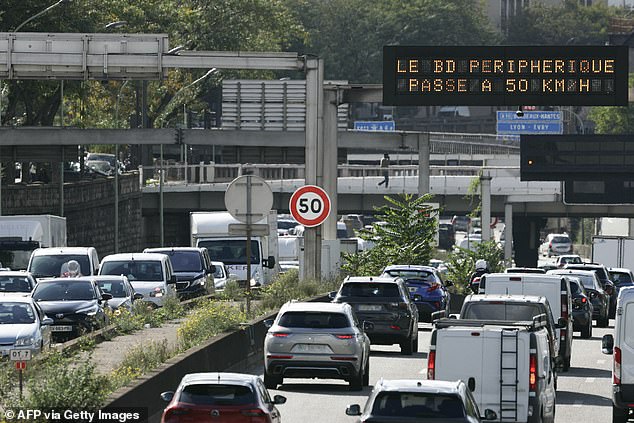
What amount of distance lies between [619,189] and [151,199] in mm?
26492

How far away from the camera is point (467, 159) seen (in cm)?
12600

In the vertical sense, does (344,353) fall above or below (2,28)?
below

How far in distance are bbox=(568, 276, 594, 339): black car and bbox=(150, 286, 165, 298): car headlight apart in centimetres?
962

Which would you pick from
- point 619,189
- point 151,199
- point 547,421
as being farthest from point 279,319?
point 151,199

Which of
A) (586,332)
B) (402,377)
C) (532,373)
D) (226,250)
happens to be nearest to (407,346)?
(402,377)

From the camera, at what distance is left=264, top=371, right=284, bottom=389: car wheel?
86.3ft

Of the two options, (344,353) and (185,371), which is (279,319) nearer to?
(344,353)

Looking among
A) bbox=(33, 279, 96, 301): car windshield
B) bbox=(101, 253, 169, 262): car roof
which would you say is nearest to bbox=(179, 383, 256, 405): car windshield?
bbox=(33, 279, 96, 301): car windshield

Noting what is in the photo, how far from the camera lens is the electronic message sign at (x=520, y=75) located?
3994 centimetres

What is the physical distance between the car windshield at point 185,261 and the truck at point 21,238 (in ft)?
12.1

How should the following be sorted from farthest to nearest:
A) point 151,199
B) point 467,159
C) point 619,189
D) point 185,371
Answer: point 467,159, point 151,199, point 619,189, point 185,371

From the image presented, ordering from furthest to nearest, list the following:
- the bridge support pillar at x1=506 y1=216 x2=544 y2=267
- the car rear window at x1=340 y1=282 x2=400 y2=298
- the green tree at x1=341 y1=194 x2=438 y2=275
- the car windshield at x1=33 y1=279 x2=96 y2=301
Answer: the bridge support pillar at x1=506 y1=216 x2=544 y2=267, the green tree at x1=341 y1=194 x2=438 y2=275, the car windshield at x1=33 y1=279 x2=96 y2=301, the car rear window at x1=340 y1=282 x2=400 y2=298

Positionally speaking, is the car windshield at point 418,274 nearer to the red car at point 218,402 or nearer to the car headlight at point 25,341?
→ the car headlight at point 25,341

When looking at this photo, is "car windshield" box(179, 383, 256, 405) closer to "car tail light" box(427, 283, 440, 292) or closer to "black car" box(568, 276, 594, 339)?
"black car" box(568, 276, 594, 339)
